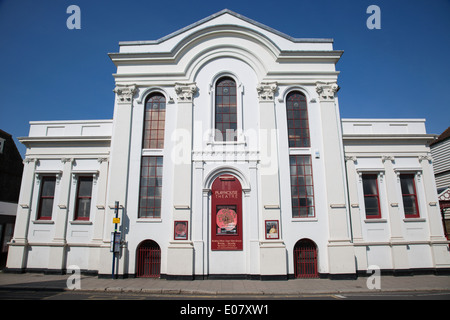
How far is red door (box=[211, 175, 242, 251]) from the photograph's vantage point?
12672 millimetres

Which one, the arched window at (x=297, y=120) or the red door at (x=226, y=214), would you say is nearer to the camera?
the red door at (x=226, y=214)

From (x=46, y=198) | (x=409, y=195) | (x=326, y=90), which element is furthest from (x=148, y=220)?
(x=409, y=195)

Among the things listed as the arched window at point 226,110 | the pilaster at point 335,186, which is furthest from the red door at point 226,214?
the pilaster at point 335,186

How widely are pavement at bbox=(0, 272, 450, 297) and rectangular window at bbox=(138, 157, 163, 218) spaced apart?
10.2 feet

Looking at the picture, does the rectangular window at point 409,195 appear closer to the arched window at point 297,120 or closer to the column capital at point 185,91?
the arched window at point 297,120

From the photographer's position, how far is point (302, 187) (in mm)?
13422

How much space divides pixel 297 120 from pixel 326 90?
2.22 meters

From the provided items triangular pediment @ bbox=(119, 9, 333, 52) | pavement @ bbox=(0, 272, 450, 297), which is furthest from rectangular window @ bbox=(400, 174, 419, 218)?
triangular pediment @ bbox=(119, 9, 333, 52)

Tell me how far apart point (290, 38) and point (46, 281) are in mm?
17067

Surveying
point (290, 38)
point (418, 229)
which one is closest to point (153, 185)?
point (290, 38)

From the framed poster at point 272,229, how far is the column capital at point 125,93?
968 centimetres

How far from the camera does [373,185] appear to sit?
14.3 metres

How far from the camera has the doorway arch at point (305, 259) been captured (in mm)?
12523

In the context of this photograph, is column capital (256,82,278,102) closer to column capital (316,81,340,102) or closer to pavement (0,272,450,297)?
column capital (316,81,340,102)
